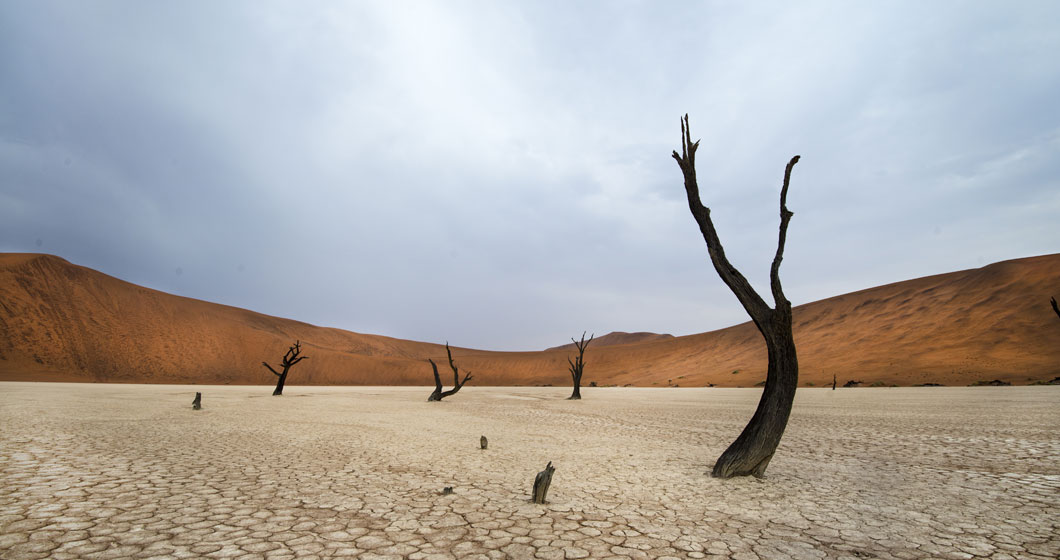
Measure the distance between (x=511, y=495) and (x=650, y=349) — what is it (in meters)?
74.1

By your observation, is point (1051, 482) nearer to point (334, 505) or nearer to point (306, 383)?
point (334, 505)

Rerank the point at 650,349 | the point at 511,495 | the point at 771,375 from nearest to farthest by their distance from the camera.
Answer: the point at 511,495, the point at 771,375, the point at 650,349

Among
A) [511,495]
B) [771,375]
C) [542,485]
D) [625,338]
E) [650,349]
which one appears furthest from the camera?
[625,338]

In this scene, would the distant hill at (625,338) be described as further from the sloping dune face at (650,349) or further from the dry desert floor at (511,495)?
the dry desert floor at (511,495)

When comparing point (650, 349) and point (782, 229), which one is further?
point (650, 349)

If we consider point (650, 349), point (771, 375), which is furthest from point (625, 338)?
point (771, 375)

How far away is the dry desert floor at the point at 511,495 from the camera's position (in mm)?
3953

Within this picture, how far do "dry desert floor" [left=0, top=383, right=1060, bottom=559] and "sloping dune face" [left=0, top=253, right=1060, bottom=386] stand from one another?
3135 centimetres

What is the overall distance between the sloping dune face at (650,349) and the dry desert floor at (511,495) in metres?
31.4

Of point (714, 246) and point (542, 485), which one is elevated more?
point (714, 246)

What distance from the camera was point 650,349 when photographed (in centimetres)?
7644

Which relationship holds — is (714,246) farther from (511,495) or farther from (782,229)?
(511,495)

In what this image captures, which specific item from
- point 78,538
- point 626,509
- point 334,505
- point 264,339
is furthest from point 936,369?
point 264,339

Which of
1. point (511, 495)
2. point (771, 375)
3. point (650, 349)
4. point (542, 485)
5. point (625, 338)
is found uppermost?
point (625, 338)
